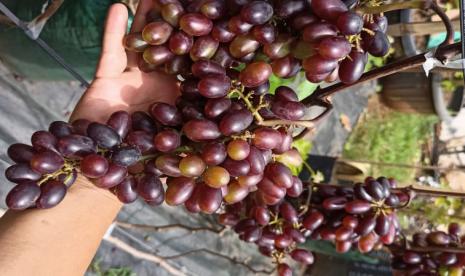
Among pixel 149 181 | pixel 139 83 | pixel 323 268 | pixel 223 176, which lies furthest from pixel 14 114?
pixel 323 268

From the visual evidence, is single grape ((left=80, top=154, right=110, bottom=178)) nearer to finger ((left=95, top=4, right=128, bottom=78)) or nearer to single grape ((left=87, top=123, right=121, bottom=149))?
single grape ((left=87, top=123, right=121, bottom=149))

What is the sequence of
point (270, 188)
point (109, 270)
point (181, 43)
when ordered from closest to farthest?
point (181, 43) < point (270, 188) < point (109, 270)

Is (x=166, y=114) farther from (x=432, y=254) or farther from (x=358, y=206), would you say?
(x=432, y=254)

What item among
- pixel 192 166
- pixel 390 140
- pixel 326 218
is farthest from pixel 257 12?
pixel 390 140

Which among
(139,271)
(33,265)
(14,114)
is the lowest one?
(139,271)

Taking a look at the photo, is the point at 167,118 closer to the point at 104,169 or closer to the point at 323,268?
the point at 104,169

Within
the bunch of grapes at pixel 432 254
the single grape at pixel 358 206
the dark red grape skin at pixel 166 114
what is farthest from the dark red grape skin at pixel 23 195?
the bunch of grapes at pixel 432 254
